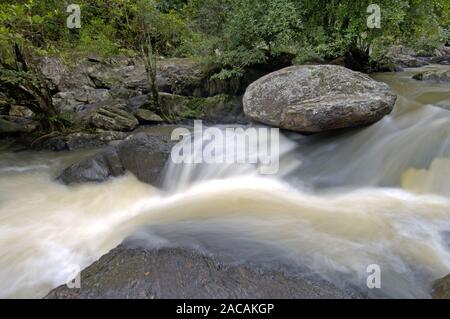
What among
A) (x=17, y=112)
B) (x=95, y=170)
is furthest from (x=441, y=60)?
(x=17, y=112)

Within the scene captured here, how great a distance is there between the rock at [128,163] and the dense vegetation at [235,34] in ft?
8.14

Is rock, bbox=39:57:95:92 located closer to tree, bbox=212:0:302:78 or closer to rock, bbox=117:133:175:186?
tree, bbox=212:0:302:78

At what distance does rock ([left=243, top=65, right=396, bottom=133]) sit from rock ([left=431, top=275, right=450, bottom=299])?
307 centimetres

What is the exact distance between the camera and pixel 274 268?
2814 mm

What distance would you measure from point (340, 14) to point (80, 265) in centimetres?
769

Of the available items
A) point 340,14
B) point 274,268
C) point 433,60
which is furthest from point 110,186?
point 433,60

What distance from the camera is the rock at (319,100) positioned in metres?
5.16

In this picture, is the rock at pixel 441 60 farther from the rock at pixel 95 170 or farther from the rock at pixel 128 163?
the rock at pixel 95 170

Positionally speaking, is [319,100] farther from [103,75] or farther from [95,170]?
[103,75]

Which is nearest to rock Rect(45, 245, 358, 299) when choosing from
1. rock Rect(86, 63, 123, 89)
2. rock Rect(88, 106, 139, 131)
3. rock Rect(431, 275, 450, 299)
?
rock Rect(431, 275, 450, 299)

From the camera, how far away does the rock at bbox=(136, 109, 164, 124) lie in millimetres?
7922

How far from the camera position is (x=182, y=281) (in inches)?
102

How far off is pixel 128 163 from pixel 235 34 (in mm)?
4314
